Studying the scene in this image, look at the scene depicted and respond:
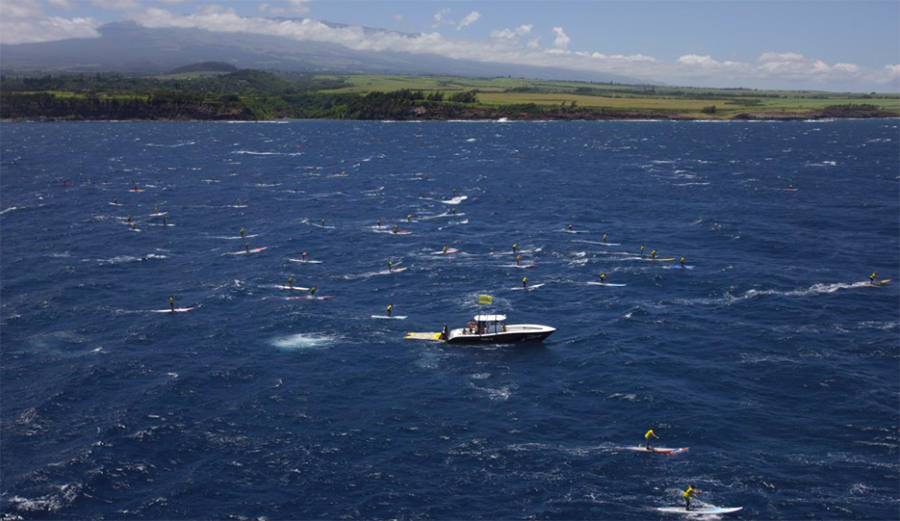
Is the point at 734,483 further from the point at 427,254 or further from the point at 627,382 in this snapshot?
the point at 427,254

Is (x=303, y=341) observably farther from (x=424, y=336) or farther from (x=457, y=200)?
(x=457, y=200)

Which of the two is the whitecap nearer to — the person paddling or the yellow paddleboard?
the yellow paddleboard

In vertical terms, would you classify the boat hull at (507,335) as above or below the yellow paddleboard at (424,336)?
above

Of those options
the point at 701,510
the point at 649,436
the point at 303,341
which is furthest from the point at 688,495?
the point at 303,341

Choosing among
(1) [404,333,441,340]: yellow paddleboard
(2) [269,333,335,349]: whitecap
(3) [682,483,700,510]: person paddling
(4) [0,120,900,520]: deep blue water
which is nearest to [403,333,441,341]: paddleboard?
(1) [404,333,441,340]: yellow paddleboard

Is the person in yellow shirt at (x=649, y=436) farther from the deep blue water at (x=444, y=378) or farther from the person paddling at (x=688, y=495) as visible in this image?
the person paddling at (x=688, y=495)

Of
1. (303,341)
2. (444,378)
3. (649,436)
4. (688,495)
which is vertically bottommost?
(688,495)

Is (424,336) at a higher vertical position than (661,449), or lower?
higher

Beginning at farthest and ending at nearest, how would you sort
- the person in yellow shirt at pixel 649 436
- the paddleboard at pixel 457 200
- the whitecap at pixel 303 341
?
the paddleboard at pixel 457 200, the whitecap at pixel 303 341, the person in yellow shirt at pixel 649 436

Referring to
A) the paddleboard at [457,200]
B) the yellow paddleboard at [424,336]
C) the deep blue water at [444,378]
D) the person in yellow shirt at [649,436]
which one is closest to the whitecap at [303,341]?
the deep blue water at [444,378]
